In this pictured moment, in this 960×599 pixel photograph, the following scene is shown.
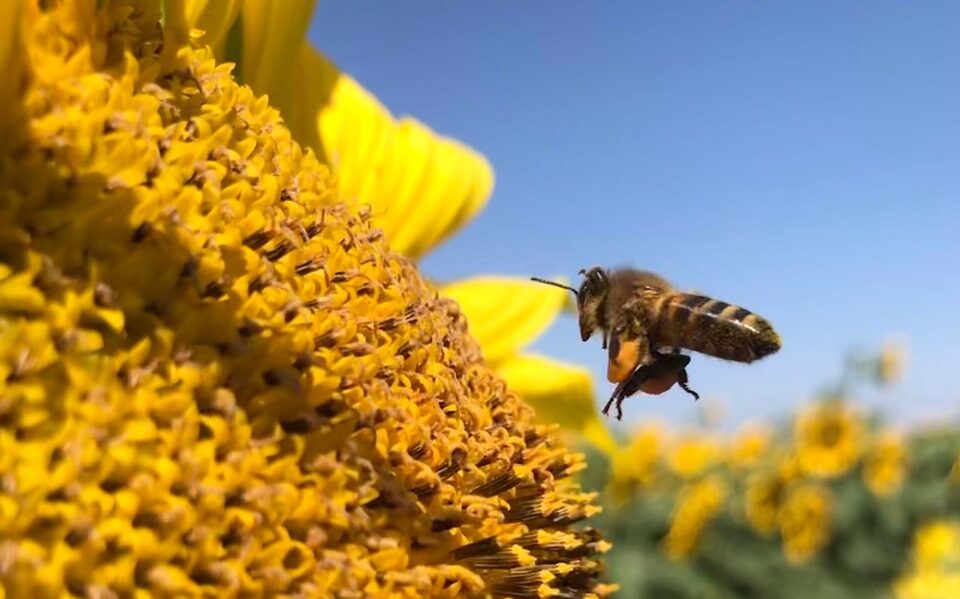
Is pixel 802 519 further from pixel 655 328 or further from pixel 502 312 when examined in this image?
pixel 655 328

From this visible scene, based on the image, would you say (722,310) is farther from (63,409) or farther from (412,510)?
(63,409)

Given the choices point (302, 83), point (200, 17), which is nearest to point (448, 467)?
point (200, 17)

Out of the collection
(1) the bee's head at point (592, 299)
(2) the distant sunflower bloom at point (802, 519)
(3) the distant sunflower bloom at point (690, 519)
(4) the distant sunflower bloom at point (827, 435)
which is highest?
(4) the distant sunflower bloom at point (827, 435)

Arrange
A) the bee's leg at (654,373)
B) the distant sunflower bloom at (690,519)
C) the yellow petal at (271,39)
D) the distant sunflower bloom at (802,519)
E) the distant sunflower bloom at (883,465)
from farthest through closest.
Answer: the distant sunflower bloom at (883,465) → the distant sunflower bloom at (802,519) → the distant sunflower bloom at (690,519) → the bee's leg at (654,373) → the yellow petal at (271,39)

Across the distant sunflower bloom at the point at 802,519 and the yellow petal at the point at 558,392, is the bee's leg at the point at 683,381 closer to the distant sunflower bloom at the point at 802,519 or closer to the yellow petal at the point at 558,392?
the yellow petal at the point at 558,392

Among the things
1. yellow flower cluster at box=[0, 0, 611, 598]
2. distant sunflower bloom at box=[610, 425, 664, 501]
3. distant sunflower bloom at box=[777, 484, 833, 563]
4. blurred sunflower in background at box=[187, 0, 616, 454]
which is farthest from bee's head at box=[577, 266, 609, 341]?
distant sunflower bloom at box=[777, 484, 833, 563]

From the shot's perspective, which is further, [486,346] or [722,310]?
[486,346]

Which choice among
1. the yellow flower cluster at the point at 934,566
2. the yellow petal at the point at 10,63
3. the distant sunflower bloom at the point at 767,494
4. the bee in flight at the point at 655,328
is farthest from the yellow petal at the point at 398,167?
the distant sunflower bloom at the point at 767,494
